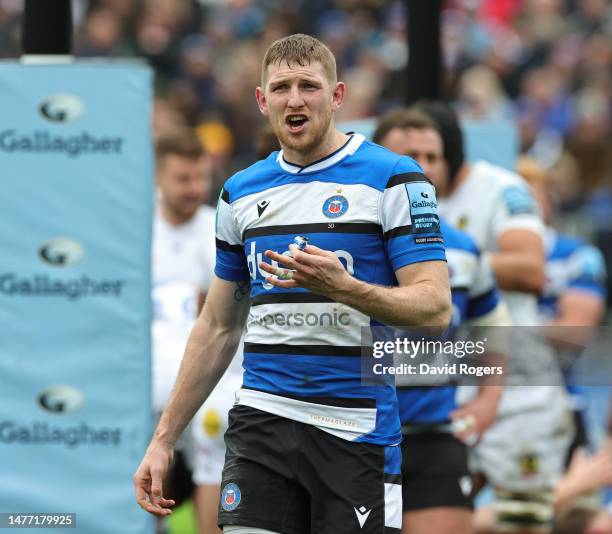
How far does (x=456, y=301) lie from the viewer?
675 centimetres

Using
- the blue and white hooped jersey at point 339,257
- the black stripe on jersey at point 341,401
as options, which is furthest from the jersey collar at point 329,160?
the black stripe on jersey at point 341,401

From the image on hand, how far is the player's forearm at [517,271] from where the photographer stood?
7.91 m

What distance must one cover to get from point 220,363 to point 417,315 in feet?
3.20

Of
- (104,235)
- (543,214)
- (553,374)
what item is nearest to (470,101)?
(543,214)

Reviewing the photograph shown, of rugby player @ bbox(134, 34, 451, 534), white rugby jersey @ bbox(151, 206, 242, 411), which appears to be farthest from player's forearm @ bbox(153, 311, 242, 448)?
white rugby jersey @ bbox(151, 206, 242, 411)

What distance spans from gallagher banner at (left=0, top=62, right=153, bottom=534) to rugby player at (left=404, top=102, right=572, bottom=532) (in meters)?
1.79

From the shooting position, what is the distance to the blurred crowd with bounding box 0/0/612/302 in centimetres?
1655

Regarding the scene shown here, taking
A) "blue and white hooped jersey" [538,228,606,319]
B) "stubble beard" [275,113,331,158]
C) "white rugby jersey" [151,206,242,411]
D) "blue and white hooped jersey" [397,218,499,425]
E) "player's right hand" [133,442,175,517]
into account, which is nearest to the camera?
"stubble beard" [275,113,331,158]

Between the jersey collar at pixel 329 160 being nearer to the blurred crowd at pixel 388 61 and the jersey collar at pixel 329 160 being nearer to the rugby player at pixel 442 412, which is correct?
the rugby player at pixel 442 412

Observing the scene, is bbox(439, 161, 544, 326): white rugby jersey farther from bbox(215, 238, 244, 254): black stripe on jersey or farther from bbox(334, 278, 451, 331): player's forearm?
bbox(334, 278, 451, 331): player's forearm

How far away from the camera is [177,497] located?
9164 mm

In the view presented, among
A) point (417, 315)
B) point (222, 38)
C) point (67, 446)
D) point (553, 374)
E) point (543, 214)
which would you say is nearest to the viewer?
point (417, 315)

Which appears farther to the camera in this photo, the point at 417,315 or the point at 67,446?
the point at 67,446

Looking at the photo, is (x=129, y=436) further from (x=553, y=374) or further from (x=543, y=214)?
(x=543, y=214)
